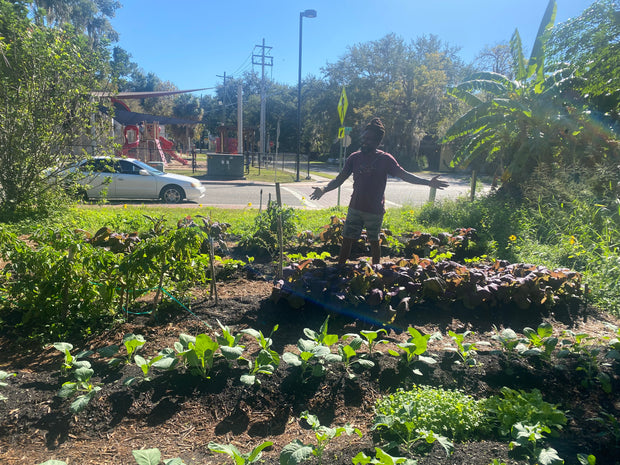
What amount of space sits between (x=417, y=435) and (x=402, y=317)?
1.79m

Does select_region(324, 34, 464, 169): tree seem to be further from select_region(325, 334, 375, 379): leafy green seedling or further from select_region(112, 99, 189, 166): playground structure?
select_region(325, 334, 375, 379): leafy green seedling

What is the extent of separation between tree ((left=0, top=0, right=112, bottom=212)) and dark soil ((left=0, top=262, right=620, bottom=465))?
5075 millimetres

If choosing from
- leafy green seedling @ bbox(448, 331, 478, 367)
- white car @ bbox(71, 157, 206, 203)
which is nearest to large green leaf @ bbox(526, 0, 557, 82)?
white car @ bbox(71, 157, 206, 203)

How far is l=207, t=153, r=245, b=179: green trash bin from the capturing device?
2444cm

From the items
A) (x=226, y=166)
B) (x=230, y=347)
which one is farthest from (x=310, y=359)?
(x=226, y=166)

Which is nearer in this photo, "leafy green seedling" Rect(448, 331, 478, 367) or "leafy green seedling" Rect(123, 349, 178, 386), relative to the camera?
"leafy green seedling" Rect(123, 349, 178, 386)

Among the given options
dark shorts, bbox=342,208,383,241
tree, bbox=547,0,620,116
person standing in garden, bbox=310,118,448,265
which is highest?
tree, bbox=547,0,620,116

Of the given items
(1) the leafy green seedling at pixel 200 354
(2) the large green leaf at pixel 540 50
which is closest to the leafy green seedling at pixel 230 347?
(1) the leafy green seedling at pixel 200 354

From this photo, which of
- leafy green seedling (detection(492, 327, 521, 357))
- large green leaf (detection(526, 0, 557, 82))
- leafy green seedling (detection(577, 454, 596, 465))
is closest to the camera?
leafy green seedling (detection(577, 454, 596, 465))

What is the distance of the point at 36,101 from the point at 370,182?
236 inches

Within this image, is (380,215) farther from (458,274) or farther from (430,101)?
(430,101)

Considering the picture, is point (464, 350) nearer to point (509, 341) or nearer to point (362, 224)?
point (509, 341)

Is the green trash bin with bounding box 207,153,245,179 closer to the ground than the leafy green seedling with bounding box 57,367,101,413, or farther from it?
farther from it

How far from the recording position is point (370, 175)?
4852 mm
